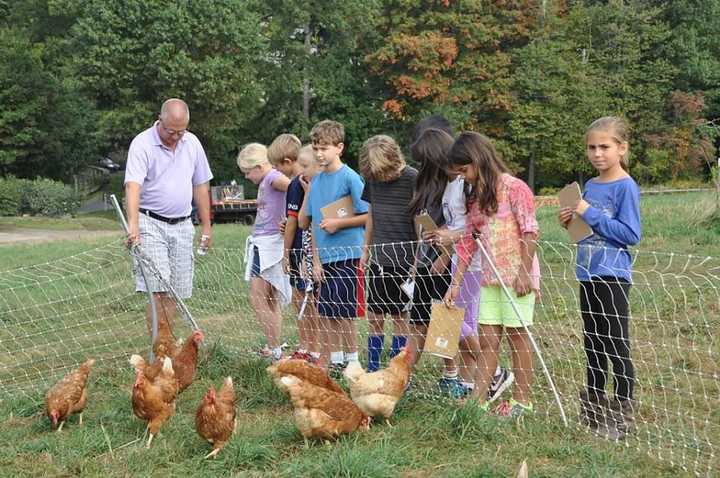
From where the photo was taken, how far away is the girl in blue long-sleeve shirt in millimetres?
3447

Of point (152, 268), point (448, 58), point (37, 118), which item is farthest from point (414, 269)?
point (37, 118)

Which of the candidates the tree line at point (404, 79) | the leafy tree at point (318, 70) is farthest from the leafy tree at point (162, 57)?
the leafy tree at point (318, 70)

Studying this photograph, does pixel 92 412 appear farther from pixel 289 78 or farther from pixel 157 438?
pixel 289 78

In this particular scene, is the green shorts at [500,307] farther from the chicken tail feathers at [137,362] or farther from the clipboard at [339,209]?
the chicken tail feathers at [137,362]

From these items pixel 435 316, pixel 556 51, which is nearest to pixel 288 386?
pixel 435 316

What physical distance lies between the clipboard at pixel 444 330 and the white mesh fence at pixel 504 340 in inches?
12.9

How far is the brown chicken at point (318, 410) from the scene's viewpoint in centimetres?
333

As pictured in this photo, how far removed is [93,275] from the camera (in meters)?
8.35

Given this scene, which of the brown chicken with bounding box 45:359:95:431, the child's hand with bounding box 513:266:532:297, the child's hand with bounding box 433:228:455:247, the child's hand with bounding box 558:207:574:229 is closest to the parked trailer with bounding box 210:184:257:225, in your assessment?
the brown chicken with bounding box 45:359:95:431

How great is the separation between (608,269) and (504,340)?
3.69 feet

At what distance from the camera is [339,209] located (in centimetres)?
450

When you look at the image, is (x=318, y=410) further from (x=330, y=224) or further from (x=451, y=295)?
(x=330, y=224)

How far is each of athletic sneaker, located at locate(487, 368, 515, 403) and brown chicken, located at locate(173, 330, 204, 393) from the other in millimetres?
1652

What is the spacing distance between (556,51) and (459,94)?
15.4 feet
